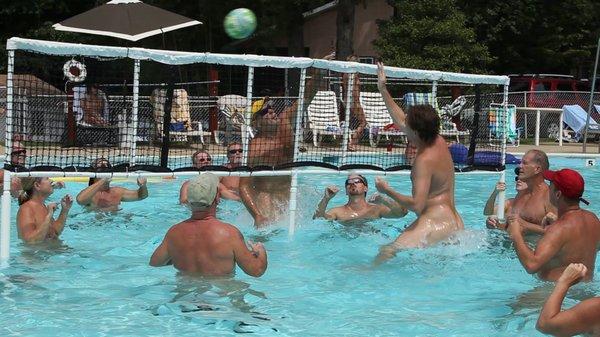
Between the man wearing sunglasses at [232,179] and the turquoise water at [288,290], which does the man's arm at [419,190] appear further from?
the man wearing sunglasses at [232,179]

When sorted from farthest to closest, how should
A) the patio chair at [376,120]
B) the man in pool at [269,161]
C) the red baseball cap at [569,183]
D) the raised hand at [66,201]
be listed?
the patio chair at [376,120], the man in pool at [269,161], the raised hand at [66,201], the red baseball cap at [569,183]

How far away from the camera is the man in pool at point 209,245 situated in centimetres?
572

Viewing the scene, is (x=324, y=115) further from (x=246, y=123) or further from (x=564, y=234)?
(x=564, y=234)

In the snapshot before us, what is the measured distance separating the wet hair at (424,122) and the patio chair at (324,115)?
3824 millimetres

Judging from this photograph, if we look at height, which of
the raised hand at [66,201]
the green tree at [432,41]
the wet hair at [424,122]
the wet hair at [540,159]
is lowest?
the raised hand at [66,201]

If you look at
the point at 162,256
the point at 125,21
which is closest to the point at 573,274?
the point at 162,256

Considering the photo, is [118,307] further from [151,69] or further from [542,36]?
[542,36]

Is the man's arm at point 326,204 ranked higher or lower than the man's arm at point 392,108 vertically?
lower

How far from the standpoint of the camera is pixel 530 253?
5621mm

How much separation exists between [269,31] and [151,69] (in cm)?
440

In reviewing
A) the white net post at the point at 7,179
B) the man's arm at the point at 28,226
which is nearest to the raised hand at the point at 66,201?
the man's arm at the point at 28,226

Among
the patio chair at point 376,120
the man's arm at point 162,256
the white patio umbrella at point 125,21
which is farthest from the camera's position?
the white patio umbrella at point 125,21

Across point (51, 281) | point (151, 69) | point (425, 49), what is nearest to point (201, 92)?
point (151, 69)

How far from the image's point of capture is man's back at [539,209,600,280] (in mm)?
5695
